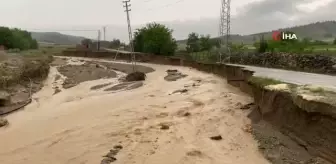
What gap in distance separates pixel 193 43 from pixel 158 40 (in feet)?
50.7

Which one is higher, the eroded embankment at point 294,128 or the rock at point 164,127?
the eroded embankment at point 294,128

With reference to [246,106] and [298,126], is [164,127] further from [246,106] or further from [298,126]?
[246,106]

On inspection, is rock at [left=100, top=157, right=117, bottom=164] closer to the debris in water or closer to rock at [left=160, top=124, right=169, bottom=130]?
rock at [left=160, top=124, right=169, bottom=130]

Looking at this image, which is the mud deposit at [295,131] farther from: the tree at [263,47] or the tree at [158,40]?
the tree at [158,40]

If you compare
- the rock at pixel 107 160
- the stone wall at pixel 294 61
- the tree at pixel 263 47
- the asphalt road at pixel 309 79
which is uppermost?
the tree at pixel 263 47

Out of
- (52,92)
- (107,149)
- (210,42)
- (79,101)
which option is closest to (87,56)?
(210,42)

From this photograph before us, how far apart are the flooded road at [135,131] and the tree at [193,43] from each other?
62.2 m

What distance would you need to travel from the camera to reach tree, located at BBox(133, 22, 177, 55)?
263ft

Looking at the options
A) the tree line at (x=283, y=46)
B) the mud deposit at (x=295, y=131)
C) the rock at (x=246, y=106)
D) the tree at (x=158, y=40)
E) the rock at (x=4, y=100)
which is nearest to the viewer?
the mud deposit at (x=295, y=131)

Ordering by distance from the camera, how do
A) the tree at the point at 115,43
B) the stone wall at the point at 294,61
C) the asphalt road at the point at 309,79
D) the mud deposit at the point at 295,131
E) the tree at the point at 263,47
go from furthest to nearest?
the tree at the point at 115,43
the tree at the point at 263,47
the stone wall at the point at 294,61
the asphalt road at the point at 309,79
the mud deposit at the point at 295,131

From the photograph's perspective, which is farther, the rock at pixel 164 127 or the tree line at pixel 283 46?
the tree line at pixel 283 46

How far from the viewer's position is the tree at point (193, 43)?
90.8 meters

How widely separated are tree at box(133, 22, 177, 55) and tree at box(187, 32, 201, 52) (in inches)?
319

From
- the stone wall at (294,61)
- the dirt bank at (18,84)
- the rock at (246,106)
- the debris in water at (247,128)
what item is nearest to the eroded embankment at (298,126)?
the debris in water at (247,128)
